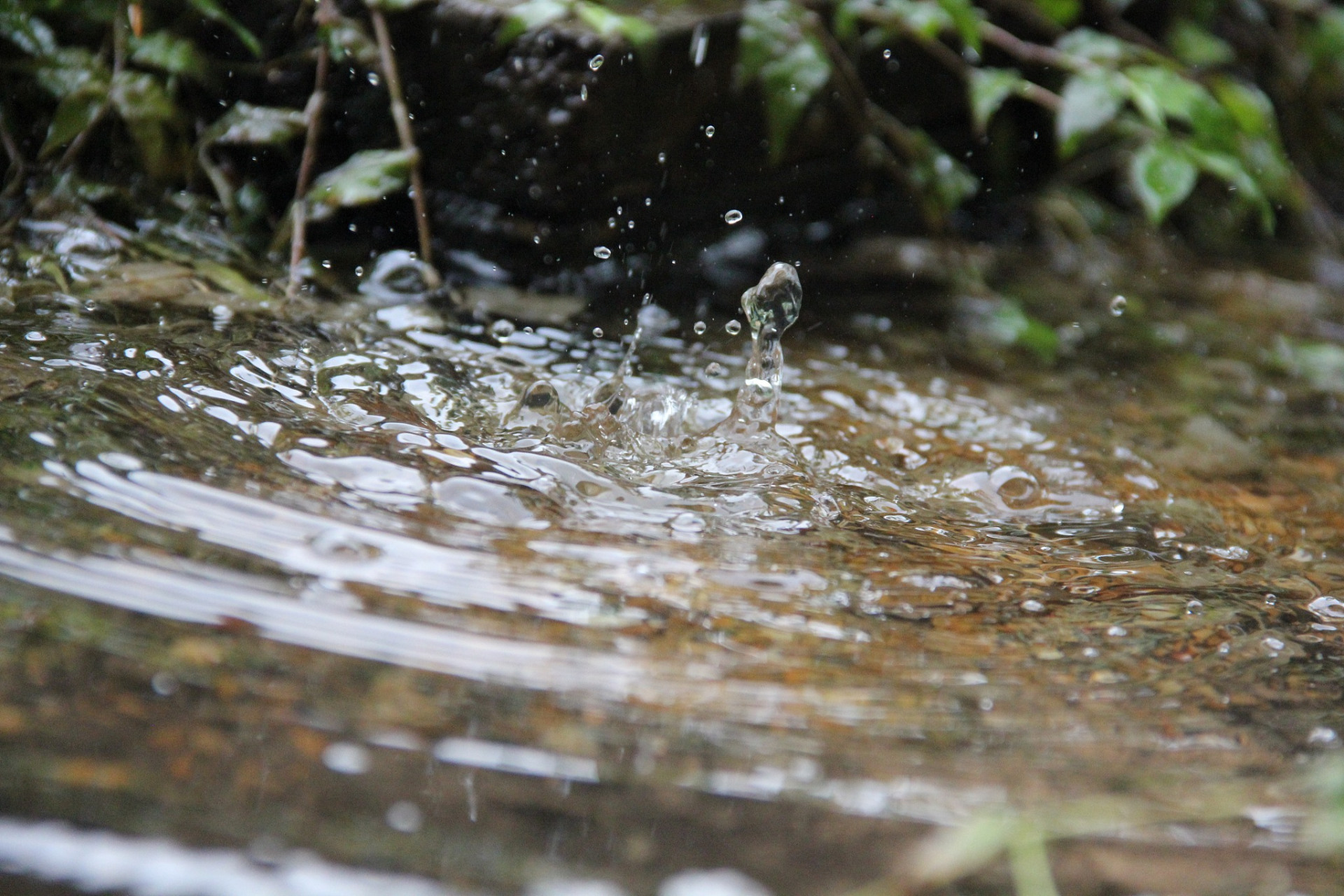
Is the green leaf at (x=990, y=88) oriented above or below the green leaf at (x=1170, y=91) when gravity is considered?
below

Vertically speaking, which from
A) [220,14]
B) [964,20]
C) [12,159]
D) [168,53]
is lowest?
[12,159]

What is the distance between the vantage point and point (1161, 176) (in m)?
2.28

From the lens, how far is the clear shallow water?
80 centimetres

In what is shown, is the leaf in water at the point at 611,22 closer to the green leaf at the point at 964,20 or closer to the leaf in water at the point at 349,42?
the leaf in water at the point at 349,42

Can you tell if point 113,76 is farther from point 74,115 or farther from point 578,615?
point 578,615

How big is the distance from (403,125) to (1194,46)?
247 cm

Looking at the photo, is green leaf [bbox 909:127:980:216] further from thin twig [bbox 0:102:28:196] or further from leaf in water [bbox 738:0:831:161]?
thin twig [bbox 0:102:28:196]

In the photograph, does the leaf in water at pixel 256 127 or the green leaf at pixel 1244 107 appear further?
the green leaf at pixel 1244 107

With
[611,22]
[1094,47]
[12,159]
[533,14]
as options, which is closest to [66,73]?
[12,159]

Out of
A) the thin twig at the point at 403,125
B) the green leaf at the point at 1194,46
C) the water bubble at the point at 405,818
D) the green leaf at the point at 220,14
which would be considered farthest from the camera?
the green leaf at the point at 1194,46

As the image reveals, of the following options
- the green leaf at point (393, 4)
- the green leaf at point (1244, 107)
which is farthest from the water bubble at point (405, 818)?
the green leaf at point (1244, 107)

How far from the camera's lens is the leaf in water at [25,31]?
2.25 metres

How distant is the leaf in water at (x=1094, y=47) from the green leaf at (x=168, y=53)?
195 centimetres

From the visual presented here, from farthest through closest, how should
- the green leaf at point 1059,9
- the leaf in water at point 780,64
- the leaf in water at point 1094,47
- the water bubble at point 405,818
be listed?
the green leaf at point 1059,9
the leaf in water at point 1094,47
the leaf in water at point 780,64
the water bubble at point 405,818
